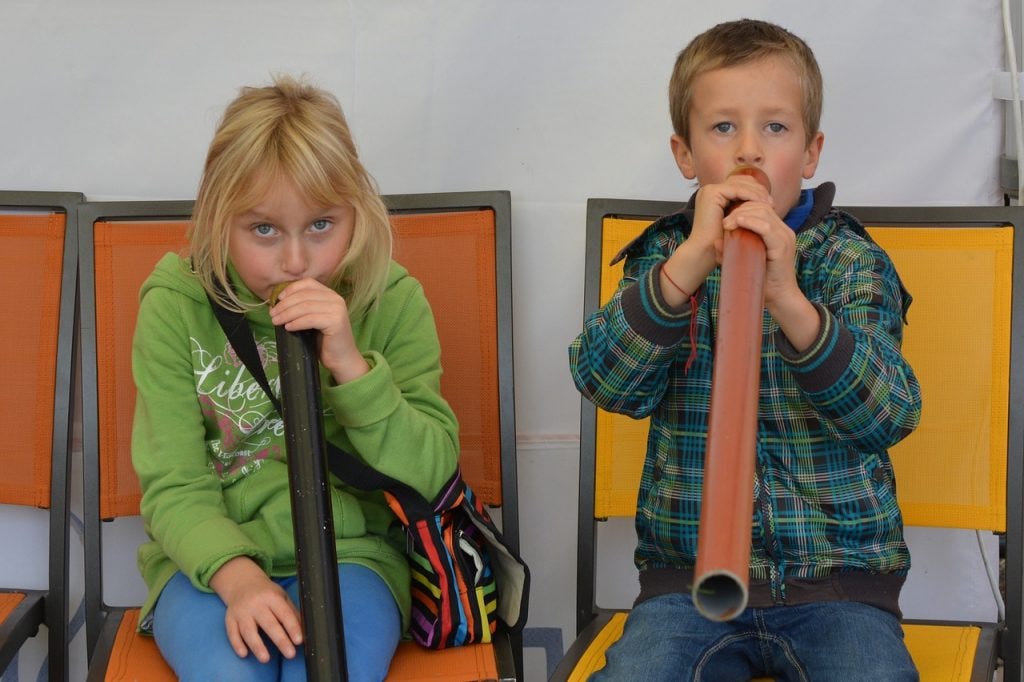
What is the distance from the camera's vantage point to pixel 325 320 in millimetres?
1505

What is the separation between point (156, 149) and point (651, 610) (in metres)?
1.19

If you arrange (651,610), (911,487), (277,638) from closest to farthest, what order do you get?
(277,638)
(651,610)
(911,487)

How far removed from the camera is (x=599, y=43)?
2275 mm

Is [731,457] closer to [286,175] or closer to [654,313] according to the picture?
[654,313]

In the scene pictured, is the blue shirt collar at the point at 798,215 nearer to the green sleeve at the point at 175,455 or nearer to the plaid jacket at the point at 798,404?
the plaid jacket at the point at 798,404

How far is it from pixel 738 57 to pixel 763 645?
28.4 inches

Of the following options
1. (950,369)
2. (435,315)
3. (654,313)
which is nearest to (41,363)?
(435,315)

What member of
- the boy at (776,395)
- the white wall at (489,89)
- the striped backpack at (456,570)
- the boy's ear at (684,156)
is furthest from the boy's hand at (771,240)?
the white wall at (489,89)

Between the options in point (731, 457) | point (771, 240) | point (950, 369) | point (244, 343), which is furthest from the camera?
point (950, 369)

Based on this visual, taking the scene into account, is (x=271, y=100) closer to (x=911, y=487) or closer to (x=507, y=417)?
(x=507, y=417)

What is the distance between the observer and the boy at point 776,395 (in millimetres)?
1521

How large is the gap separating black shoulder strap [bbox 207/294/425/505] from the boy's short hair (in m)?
0.58

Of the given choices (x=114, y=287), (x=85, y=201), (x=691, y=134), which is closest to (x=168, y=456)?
(x=114, y=287)

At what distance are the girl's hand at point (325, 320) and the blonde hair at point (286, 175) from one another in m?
0.13
